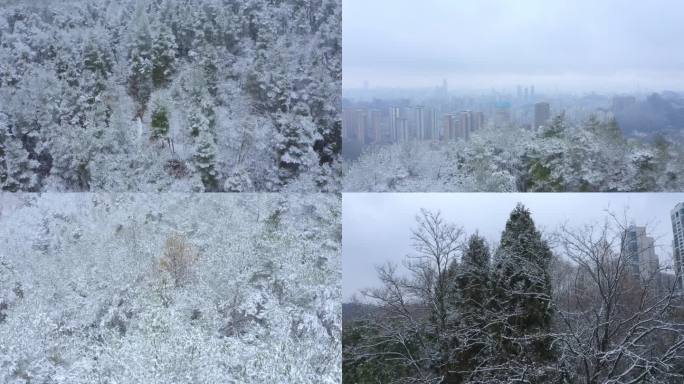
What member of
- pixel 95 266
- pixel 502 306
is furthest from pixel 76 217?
pixel 502 306

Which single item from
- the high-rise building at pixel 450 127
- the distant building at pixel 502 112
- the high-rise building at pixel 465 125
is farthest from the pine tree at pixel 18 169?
the distant building at pixel 502 112

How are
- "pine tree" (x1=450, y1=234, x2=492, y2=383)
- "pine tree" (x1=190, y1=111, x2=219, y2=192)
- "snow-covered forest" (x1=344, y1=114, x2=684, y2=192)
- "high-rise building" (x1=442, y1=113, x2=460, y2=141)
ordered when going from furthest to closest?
"pine tree" (x1=190, y1=111, x2=219, y2=192)
"high-rise building" (x1=442, y1=113, x2=460, y2=141)
"snow-covered forest" (x1=344, y1=114, x2=684, y2=192)
"pine tree" (x1=450, y1=234, x2=492, y2=383)

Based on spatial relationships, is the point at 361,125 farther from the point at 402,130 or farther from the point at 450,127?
the point at 450,127

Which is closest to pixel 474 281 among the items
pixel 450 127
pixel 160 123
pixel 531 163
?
pixel 531 163

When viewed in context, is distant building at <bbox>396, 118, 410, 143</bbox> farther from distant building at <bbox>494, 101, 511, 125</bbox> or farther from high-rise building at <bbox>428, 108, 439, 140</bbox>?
distant building at <bbox>494, 101, 511, 125</bbox>

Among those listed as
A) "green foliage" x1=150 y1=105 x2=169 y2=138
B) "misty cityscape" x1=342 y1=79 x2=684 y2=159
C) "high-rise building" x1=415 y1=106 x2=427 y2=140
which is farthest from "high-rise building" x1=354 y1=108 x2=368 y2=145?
"green foliage" x1=150 y1=105 x2=169 y2=138

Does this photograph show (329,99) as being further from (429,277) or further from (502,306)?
(502,306)
